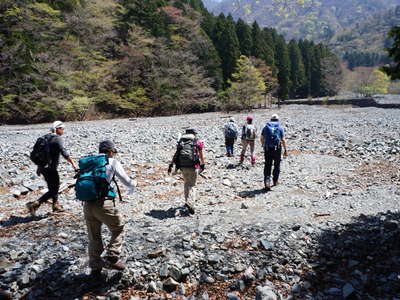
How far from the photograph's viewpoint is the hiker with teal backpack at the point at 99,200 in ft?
12.7

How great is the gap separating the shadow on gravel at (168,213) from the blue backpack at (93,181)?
278 centimetres

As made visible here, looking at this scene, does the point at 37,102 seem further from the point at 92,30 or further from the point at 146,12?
the point at 146,12

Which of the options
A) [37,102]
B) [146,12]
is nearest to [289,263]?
[37,102]

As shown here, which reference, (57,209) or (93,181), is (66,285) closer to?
(93,181)

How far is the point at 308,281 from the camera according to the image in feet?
13.9

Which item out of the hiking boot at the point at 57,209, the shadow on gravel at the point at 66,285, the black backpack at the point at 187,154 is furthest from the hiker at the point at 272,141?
the hiking boot at the point at 57,209

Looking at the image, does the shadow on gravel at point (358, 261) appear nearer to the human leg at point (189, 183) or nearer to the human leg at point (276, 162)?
the human leg at point (276, 162)

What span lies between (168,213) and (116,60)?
105ft

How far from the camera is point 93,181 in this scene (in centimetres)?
387

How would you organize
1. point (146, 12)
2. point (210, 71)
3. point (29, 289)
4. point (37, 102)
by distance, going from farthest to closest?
1. point (210, 71)
2. point (146, 12)
3. point (37, 102)
4. point (29, 289)

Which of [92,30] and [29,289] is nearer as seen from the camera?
[29,289]

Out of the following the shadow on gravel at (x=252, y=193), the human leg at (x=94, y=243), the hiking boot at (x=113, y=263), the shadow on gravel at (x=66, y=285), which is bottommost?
the shadow on gravel at (x=66, y=285)

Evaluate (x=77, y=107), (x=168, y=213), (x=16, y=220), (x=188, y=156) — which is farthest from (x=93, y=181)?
(x=77, y=107)

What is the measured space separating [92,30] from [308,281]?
36032mm
